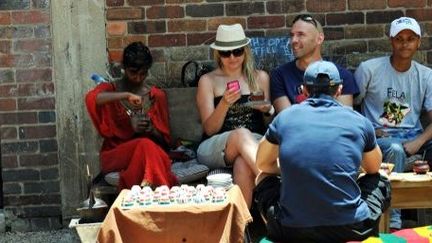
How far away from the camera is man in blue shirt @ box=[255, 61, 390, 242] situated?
3.79m

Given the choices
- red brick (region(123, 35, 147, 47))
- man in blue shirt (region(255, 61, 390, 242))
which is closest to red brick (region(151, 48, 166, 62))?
red brick (region(123, 35, 147, 47))

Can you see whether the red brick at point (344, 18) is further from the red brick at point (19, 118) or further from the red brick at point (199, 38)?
the red brick at point (19, 118)

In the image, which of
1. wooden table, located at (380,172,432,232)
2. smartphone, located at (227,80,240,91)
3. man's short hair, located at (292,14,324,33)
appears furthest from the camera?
man's short hair, located at (292,14,324,33)

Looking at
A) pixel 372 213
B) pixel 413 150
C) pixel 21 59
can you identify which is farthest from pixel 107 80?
pixel 372 213

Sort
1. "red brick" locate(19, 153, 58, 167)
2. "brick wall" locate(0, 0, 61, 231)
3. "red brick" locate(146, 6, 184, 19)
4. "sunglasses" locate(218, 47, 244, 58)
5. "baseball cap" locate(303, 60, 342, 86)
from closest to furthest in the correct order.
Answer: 1. "baseball cap" locate(303, 60, 342, 86)
2. "sunglasses" locate(218, 47, 244, 58)
3. "brick wall" locate(0, 0, 61, 231)
4. "red brick" locate(19, 153, 58, 167)
5. "red brick" locate(146, 6, 184, 19)

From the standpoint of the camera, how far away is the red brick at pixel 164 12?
20.7ft

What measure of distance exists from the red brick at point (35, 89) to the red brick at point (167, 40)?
876 mm

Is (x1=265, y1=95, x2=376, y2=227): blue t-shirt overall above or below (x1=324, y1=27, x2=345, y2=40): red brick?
below

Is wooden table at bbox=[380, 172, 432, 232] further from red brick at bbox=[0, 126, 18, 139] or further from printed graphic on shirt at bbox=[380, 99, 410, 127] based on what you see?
red brick at bbox=[0, 126, 18, 139]

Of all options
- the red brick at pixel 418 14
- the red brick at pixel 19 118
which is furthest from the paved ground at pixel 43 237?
the red brick at pixel 418 14

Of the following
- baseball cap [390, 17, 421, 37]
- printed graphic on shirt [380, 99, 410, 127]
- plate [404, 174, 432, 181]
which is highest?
baseball cap [390, 17, 421, 37]

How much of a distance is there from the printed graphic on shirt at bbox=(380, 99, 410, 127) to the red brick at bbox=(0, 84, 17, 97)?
285 centimetres

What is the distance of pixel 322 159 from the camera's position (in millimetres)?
3793

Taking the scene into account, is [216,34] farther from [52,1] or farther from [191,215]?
[191,215]
